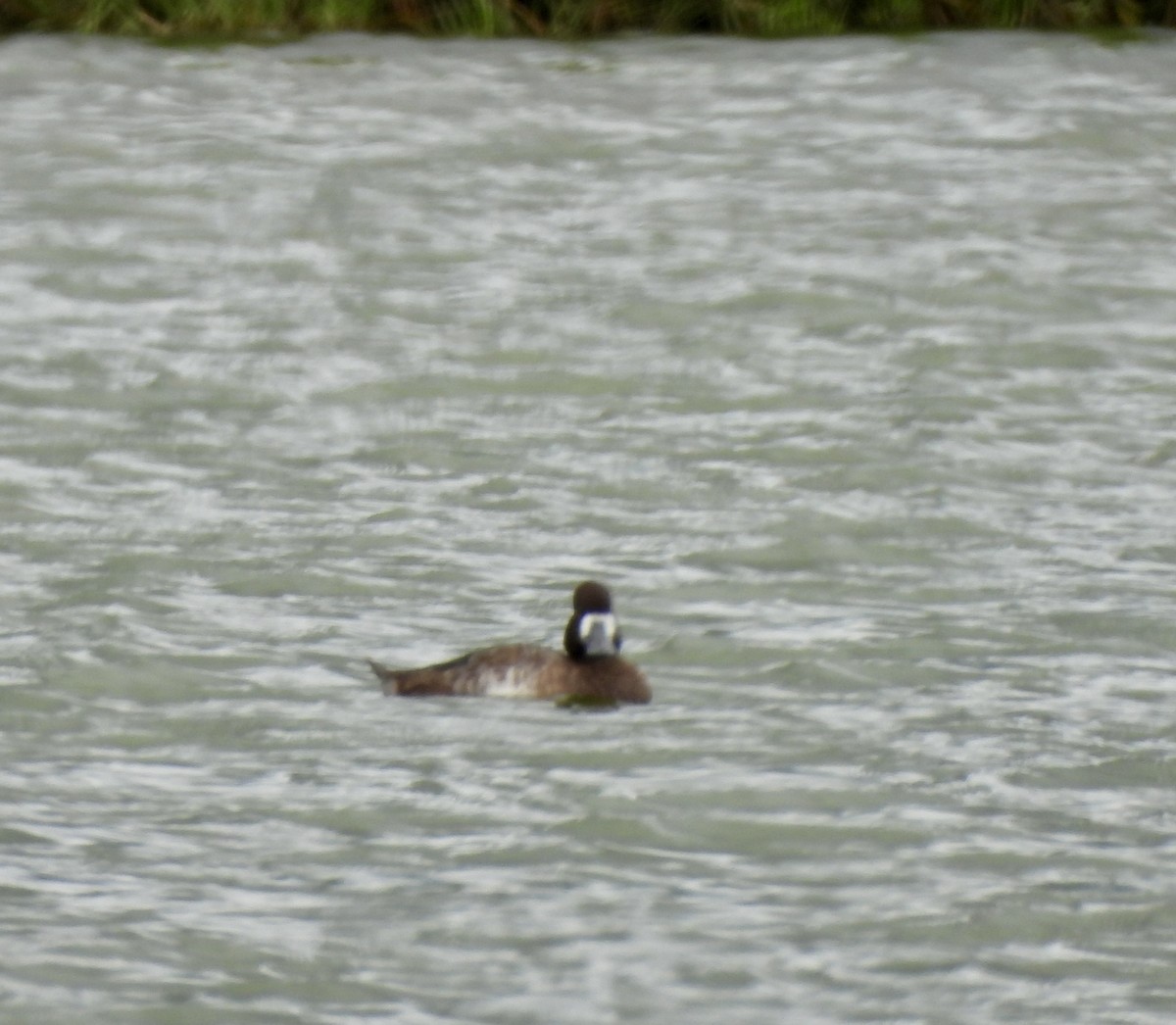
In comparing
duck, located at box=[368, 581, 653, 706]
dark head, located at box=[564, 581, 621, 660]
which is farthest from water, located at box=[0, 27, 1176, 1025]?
dark head, located at box=[564, 581, 621, 660]

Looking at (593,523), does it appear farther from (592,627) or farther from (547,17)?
(547,17)

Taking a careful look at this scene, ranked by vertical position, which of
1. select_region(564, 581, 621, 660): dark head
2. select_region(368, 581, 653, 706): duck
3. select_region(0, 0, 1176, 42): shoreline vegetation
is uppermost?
select_region(0, 0, 1176, 42): shoreline vegetation

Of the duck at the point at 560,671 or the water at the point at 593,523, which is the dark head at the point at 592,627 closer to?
the duck at the point at 560,671

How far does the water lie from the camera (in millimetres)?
7480

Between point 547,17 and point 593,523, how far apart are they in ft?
33.8

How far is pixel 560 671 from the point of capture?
970 cm

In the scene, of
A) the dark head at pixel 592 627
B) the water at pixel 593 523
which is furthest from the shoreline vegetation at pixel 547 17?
the dark head at pixel 592 627

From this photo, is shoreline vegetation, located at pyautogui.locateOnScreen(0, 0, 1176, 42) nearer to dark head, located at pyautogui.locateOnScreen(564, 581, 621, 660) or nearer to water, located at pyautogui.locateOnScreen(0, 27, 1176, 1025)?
water, located at pyautogui.locateOnScreen(0, 27, 1176, 1025)

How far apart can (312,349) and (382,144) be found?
440 cm

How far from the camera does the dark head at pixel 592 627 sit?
9586mm

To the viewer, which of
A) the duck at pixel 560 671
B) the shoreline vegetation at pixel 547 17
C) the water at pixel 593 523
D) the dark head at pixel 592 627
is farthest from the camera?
the shoreline vegetation at pixel 547 17

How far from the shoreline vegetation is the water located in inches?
11.6

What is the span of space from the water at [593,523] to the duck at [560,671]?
0.08 m

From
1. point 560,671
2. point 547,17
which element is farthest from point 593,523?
point 547,17
